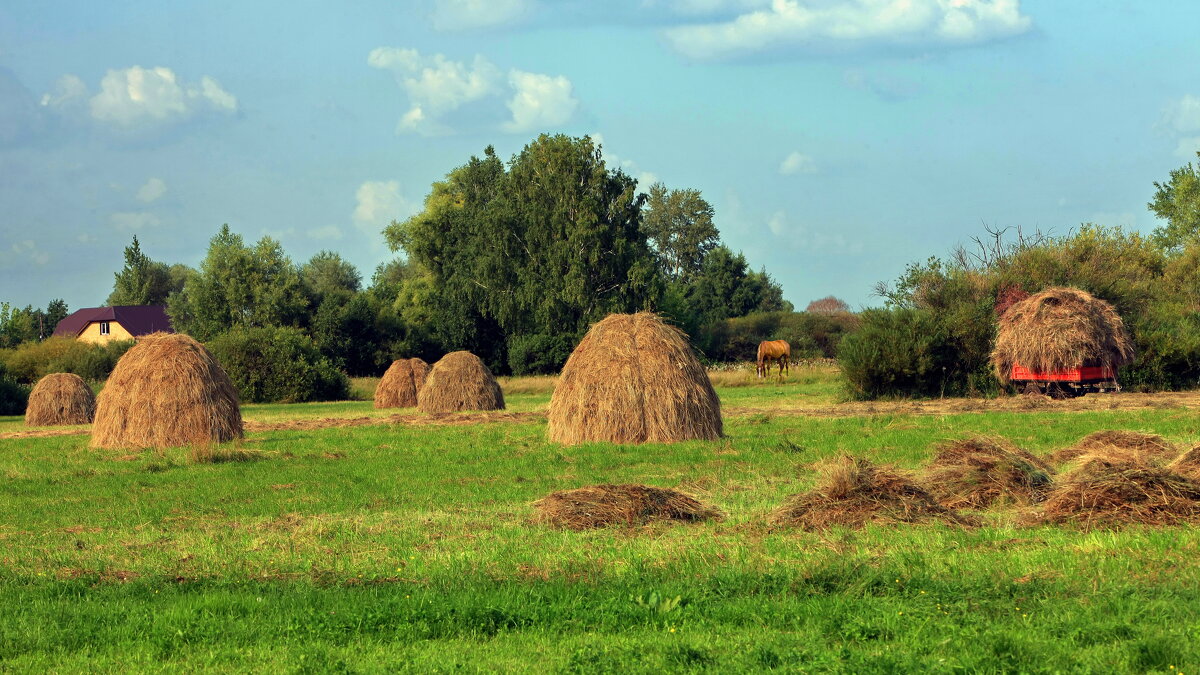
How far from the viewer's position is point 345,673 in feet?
20.6

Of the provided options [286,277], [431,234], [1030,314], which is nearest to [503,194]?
[431,234]

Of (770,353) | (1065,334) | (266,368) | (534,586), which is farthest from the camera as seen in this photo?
(770,353)

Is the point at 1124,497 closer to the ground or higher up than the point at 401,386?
closer to the ground

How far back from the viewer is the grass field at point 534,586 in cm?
659

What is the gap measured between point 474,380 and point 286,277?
38.3 m

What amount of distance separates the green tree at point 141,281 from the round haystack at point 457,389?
77089 mm

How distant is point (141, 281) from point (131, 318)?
1428cm

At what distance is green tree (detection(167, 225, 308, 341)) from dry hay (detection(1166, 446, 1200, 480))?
60922 mm

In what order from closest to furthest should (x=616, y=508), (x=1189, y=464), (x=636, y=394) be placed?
(x=616, y=508), (x=1189, y=464), (x=636, y=394)

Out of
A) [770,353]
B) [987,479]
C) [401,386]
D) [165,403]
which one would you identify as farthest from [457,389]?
[987,479]

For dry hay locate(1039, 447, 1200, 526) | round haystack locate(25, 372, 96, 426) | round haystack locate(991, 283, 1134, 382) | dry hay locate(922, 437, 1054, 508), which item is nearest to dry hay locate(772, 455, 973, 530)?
dry hay locate(922, 437, 1054, 508)

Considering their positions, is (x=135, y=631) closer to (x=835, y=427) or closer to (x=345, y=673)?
(x=345, y=673)

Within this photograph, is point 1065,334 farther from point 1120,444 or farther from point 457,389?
point 457,389

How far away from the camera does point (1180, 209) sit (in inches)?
2781
